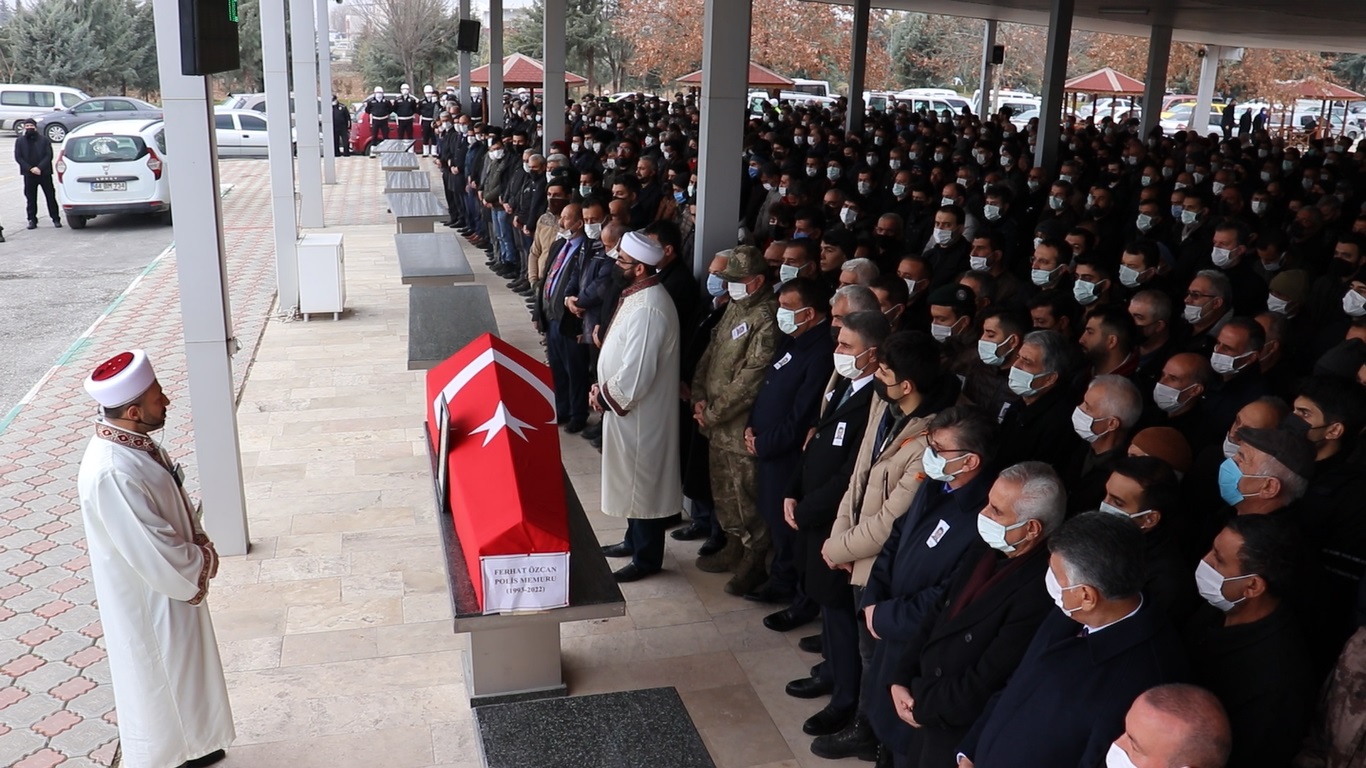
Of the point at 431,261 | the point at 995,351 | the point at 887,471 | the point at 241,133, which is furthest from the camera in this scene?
the point at 241,133

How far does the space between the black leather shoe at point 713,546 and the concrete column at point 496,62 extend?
1298 cm

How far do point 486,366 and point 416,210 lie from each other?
8.96m

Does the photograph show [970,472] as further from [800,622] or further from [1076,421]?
[800,622]

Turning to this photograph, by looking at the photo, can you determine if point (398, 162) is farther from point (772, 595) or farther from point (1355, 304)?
point (1355, 304)

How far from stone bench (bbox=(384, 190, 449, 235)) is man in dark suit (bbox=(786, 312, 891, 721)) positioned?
897cm

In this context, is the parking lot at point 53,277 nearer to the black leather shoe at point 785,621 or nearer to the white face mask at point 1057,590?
the black leather shoe at point 785,621

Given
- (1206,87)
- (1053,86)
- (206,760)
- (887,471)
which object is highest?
(1206,87)

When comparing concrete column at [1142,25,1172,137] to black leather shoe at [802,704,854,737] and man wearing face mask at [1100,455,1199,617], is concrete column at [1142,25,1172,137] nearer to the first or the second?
black leather shoe at [802,704,854,737]

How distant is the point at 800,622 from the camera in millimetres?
5777

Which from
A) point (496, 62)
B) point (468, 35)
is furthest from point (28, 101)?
point (496, 62)

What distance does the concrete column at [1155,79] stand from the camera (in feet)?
75.7

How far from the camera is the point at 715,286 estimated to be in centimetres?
699

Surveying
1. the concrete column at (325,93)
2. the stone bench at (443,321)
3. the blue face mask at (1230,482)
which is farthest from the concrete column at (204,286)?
the concrete column at (325,93)

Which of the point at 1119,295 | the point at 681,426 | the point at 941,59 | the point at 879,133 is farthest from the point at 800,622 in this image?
the point at 941,59
